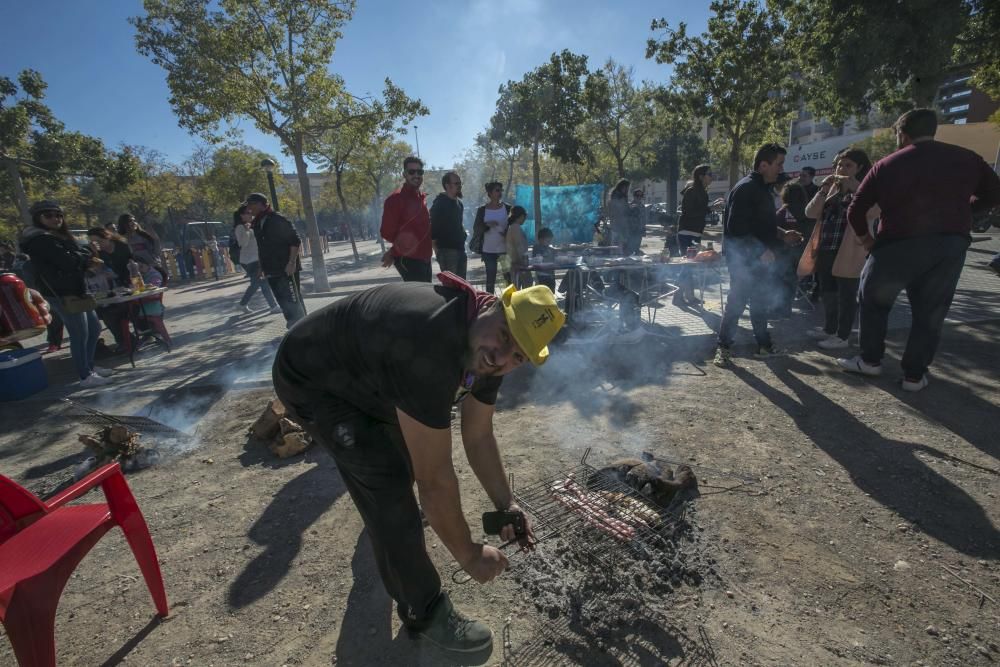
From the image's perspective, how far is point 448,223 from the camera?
21.0 ft

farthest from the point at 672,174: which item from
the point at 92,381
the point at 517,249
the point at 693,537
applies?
the point at 693,537

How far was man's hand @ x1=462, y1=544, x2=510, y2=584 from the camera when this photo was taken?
5.50ft

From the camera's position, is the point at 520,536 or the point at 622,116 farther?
the point at 622,116

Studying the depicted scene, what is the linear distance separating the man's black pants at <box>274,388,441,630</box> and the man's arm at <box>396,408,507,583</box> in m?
0.22

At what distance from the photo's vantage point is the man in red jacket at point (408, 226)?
18.8 feet

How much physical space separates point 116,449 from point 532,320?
405 cm

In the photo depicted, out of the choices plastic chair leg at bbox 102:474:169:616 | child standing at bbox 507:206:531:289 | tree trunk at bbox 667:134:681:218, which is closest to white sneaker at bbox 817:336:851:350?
child standing at bbox 507:206:531:289

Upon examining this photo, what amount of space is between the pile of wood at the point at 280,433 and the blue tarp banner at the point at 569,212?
13.3m

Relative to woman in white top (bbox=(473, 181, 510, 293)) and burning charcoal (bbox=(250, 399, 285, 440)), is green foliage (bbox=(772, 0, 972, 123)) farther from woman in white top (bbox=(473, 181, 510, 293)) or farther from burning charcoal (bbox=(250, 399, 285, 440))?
burning charcoal (bbox=(250, 399, 285, 440))

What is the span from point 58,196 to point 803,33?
1392 inches

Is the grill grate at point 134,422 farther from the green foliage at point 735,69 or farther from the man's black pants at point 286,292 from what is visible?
the green foliage at point 735,69

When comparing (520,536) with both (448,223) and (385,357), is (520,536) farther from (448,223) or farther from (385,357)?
(448,223)

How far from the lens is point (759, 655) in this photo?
188 centimetres

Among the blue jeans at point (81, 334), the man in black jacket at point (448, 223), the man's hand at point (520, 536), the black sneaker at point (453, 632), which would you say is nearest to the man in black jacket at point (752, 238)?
the man in black jacket at point (448, 223)
